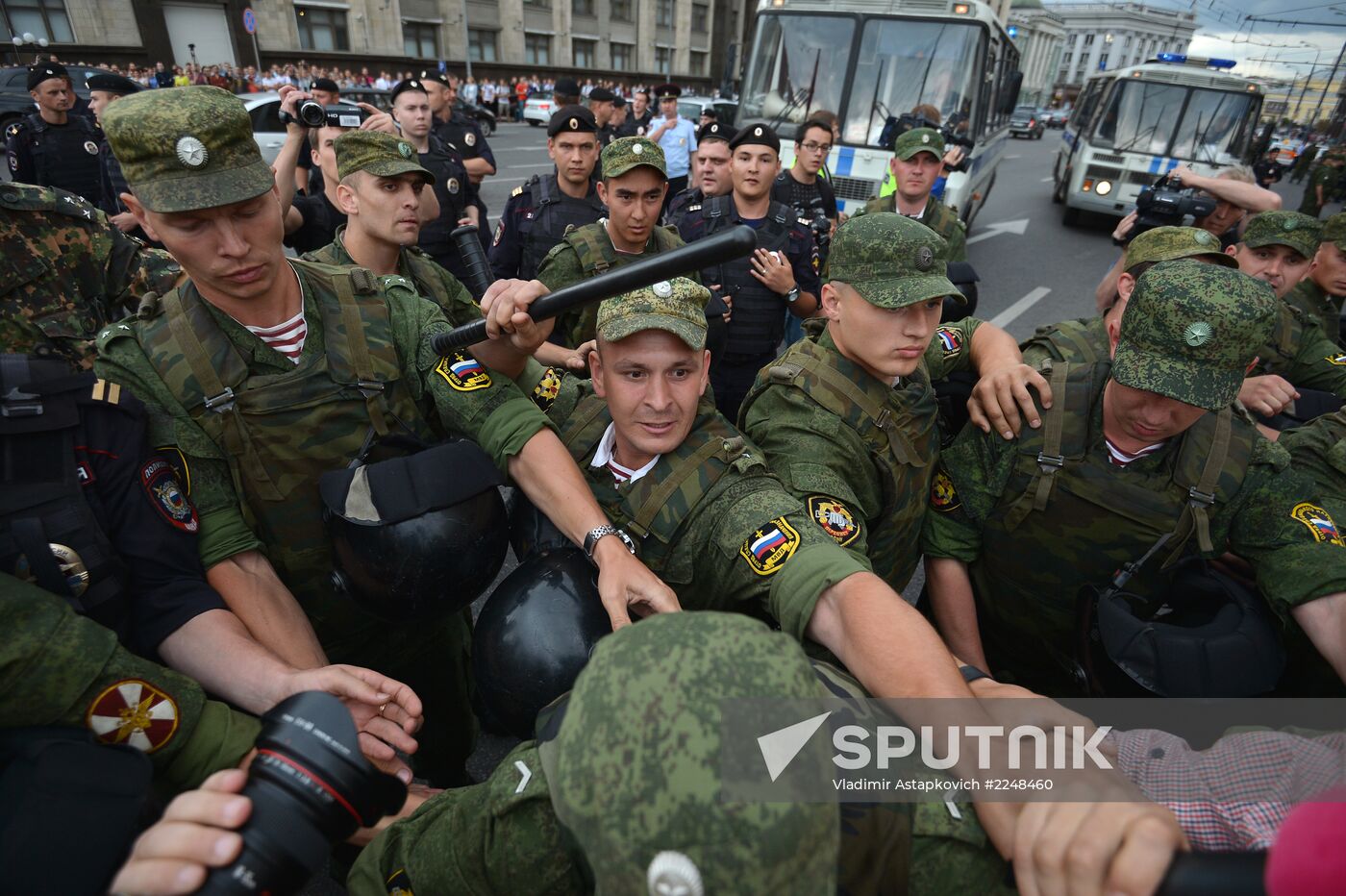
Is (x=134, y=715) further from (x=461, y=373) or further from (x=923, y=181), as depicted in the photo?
(x=923, y=181)

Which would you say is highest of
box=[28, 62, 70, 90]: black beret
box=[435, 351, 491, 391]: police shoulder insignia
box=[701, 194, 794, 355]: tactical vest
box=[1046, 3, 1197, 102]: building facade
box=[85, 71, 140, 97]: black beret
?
box=[1046, 3, 1197, 102]: building facade

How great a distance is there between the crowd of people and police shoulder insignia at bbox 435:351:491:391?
0.6 inches

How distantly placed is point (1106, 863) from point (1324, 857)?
0.28 metres

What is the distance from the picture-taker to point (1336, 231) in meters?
3.33

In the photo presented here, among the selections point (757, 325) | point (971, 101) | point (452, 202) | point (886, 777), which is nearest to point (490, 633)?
point (886, 777)

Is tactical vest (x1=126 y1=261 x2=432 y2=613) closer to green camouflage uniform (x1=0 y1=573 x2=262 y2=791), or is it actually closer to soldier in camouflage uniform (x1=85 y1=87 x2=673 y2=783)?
soldier in camouflage uniform (x1=85 y1=87 x2=673 y2=783)

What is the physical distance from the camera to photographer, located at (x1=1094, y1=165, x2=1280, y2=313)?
369 cm

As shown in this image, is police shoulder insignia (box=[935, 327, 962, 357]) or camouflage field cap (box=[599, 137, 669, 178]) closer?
police shoulder insignia (box=[935, 327, 962, 357])

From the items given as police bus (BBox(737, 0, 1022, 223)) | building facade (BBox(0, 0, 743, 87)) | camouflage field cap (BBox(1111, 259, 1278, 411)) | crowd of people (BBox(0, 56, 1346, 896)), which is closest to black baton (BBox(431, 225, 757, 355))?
crowd of people (BBox(0, 56, 1346, 896))

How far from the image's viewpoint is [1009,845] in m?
1.10

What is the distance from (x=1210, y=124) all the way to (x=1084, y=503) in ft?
39.5

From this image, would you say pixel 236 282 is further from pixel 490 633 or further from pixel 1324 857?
pixel 1324 857

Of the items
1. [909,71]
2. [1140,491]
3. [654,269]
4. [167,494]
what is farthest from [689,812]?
[909,71]

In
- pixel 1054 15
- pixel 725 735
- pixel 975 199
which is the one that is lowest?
pixel 975 199
